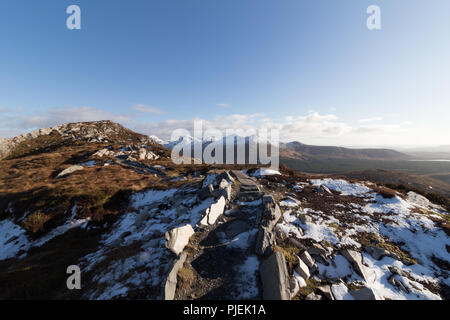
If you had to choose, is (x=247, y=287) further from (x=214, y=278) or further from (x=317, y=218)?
(x=317, y=218)

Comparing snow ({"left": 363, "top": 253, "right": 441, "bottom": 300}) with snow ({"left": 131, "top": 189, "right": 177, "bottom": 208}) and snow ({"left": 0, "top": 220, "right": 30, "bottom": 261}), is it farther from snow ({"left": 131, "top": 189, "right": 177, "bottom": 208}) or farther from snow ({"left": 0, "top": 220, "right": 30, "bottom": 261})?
snow ({"left": 0, "top": 220, "right": 30, "bottom": 261})

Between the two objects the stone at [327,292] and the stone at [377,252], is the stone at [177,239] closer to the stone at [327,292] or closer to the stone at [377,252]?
the stone at [327,292]

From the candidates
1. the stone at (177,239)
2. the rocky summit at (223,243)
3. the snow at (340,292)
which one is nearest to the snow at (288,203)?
the rocky summit at (223,243)

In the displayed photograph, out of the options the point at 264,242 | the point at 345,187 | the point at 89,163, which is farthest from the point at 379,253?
the point at 89,163

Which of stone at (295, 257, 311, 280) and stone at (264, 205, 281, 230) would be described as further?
stone at (264, 205, 281, 230)

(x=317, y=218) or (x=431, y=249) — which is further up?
(x=317, y=218)

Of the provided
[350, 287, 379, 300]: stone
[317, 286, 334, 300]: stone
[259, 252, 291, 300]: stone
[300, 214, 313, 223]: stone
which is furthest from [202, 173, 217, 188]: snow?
[350, 287, 379, 300]: stone
